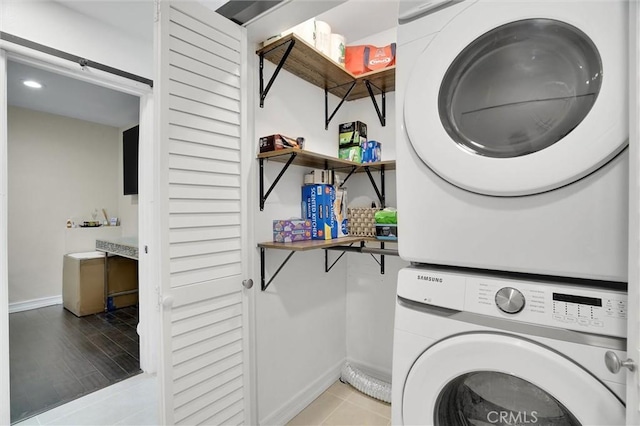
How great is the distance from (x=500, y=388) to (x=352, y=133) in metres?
1.62

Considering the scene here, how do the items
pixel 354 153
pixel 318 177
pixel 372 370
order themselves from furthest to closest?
pixel 372 370 → pixel 354 153 → pixel 318 177

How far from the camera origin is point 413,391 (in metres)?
0.89

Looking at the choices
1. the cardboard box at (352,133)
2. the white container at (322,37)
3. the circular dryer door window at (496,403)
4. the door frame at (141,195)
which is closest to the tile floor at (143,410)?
the door frame at (141,195)

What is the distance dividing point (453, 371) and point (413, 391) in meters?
0.14

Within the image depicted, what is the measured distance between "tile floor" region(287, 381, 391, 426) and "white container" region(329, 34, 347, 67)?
82.3 inches

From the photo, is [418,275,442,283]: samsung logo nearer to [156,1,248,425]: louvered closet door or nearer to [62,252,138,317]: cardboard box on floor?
[156,1,248,425]: louvered closet door

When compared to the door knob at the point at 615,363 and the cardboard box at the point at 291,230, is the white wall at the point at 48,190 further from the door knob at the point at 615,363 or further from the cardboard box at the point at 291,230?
the door knob at the point at 615,363

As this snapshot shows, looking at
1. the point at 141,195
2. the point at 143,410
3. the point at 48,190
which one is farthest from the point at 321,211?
the point at 48,190

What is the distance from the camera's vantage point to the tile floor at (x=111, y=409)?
5.86 feet

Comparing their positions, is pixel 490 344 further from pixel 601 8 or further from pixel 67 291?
pixel 67 291

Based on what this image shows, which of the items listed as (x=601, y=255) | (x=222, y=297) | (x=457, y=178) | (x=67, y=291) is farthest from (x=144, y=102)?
(x=67, y=291)

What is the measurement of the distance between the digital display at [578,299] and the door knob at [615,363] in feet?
0.34

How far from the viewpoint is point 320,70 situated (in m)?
1.84

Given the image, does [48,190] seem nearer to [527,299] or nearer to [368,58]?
[368,58]
